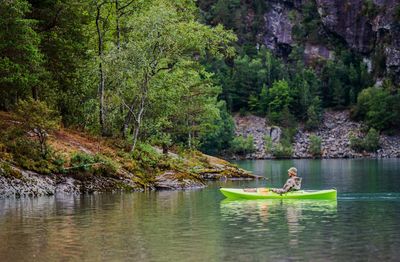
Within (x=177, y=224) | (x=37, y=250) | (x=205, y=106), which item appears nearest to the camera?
(x=37, y=250)

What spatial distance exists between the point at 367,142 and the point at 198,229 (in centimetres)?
13372

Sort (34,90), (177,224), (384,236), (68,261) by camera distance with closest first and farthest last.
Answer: (68,261) < (384,236) < (177,224) < (34,90)

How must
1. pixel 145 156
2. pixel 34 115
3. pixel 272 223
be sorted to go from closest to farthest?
pixel 272 223, pixel 34 115, pixel 145 156

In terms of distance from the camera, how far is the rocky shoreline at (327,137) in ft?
514

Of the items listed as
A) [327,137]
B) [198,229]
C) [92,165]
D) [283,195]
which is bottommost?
[198,229]

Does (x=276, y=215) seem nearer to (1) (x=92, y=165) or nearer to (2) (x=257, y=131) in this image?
(1) (x=92, y=165)

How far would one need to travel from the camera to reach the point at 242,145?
6171 inches

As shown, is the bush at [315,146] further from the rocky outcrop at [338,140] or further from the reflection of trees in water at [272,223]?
the reflection of trees in water at [272,223]

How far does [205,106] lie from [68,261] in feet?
173

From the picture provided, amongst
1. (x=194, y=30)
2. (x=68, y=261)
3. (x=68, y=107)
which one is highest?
(x=194, y=30)

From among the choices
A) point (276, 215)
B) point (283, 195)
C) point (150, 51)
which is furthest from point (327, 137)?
point (276, 215)

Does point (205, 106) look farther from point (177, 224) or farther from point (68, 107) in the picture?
point (177, 224)

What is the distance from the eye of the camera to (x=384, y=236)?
82.1 feet

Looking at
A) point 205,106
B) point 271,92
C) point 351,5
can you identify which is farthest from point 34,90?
point 351,5
